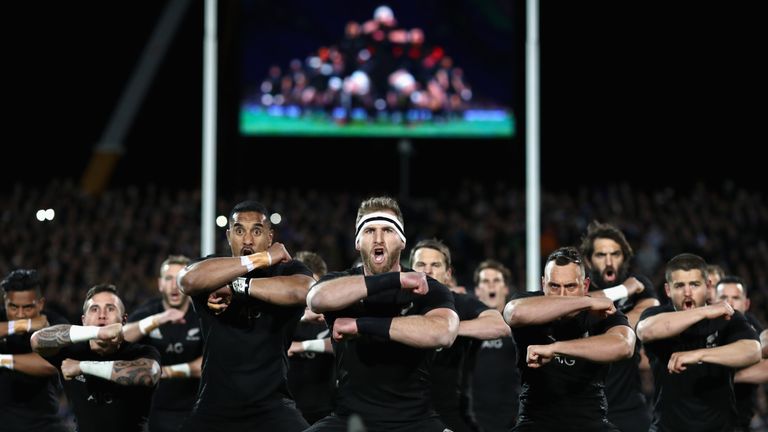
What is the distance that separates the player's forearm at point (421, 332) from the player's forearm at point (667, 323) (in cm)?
182

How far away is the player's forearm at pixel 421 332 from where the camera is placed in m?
5.66

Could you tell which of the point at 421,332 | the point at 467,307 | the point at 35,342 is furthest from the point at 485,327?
the point at 35,342

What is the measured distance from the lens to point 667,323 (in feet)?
22.8

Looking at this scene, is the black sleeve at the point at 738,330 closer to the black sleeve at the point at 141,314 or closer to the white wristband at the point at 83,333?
the white wristband at the point at 83,333

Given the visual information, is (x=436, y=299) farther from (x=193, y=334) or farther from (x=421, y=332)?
(x=193, y=334)

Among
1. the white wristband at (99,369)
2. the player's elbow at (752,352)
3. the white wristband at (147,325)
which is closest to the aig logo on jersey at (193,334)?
the white wristband at (147,325)

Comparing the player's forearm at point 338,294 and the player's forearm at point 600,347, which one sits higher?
the player's forearm at point 338,294

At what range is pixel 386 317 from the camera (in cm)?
593

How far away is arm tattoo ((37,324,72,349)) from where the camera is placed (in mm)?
7027

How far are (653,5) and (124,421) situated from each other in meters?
26.6

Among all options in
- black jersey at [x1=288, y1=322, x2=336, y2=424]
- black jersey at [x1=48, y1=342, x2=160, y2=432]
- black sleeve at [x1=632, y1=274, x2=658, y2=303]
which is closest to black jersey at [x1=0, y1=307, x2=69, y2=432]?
black jersey at [x1=48, y1=342, x2=160, y2=432]

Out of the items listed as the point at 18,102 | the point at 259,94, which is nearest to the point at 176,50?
the point at 18,102

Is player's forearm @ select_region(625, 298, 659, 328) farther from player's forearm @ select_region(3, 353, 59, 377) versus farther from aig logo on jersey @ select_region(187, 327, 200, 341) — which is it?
player's forearm @ select_region(3, 353, 59, 377)

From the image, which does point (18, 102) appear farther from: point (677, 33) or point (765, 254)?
point (765, 254)
